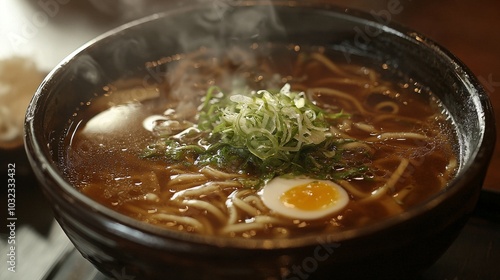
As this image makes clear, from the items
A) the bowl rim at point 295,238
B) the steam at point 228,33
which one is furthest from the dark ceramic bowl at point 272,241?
the steam at point 228,33

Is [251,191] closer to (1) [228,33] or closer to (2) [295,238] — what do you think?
(2) [295,238]

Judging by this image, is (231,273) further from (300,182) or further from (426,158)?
(426,158)

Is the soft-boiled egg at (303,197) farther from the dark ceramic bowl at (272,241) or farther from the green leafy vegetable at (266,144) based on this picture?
the dark ceramic bowl at (272,241)

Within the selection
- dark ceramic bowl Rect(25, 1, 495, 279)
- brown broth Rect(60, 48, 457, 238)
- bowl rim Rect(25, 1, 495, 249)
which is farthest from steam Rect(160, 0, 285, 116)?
bowl rim Rect(25, 1, 495, 249)

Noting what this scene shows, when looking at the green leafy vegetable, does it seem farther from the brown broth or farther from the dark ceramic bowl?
the dark ceramic bowl

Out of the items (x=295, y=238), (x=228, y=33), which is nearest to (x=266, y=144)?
A: (x=295, y=238)

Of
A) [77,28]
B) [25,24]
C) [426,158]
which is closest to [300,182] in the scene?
[426,158]

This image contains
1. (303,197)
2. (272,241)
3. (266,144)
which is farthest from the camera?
(266,144)
